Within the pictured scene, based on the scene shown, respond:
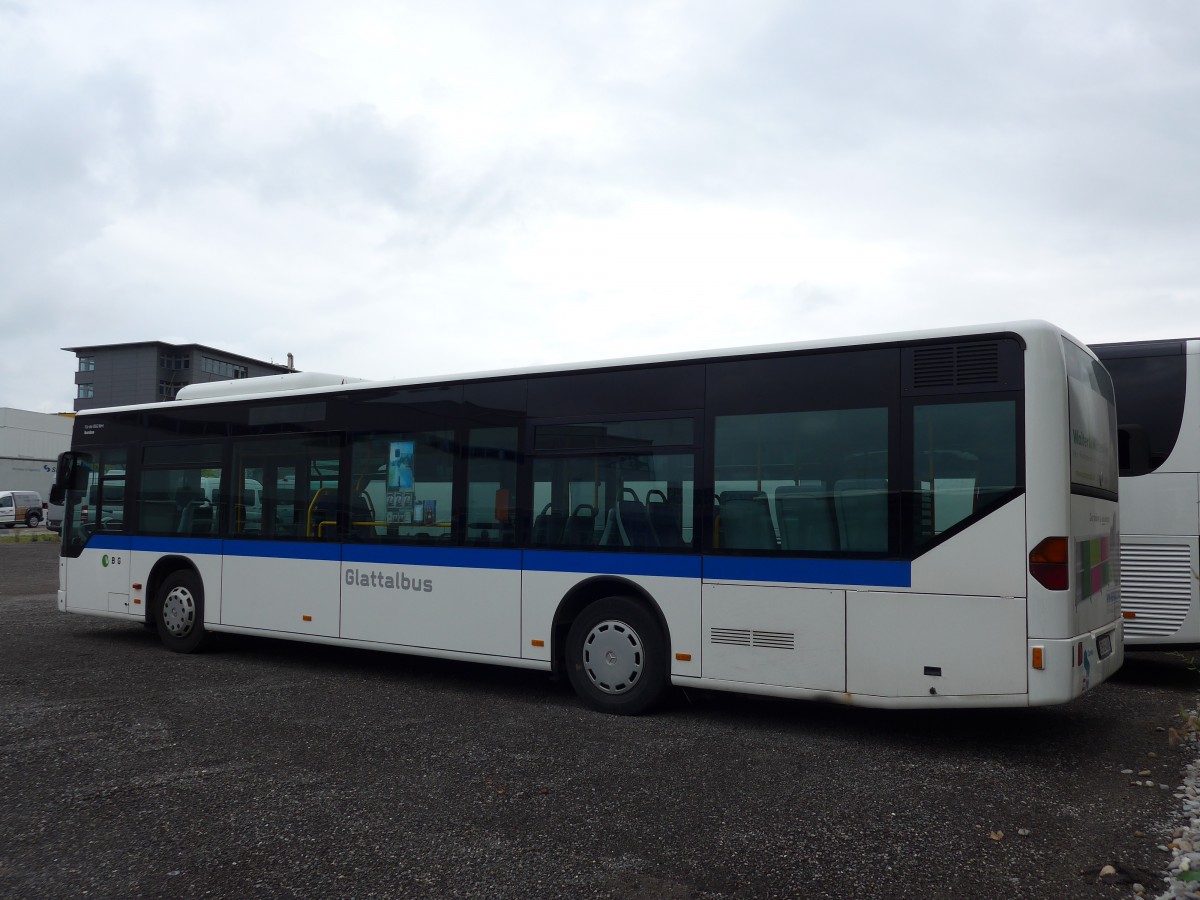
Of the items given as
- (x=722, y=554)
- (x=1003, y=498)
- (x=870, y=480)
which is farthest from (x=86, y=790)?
(x=1003, y=498)

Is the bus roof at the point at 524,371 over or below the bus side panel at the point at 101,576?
over

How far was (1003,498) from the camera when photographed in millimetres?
6008

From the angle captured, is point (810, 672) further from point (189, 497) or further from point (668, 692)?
point (189, 497)

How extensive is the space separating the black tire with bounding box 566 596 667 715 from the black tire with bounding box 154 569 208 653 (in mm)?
4949

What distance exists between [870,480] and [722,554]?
1.22m

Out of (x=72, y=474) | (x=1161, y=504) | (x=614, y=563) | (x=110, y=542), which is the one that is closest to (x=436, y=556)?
(x=614, y=563)

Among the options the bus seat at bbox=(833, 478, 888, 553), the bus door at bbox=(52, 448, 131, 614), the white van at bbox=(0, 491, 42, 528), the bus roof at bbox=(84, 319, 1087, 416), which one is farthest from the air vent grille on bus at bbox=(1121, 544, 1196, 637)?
the white van at bbox=(0, 491, 42, 528)

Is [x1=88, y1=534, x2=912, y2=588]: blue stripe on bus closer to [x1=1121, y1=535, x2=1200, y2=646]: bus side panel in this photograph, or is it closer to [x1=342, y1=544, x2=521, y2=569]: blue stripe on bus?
[x1=342, y1=544, x2=521, y2=569]: blue stripe on bus

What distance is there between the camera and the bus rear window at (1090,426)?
6.24 m

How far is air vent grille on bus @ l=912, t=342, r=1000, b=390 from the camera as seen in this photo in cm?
620

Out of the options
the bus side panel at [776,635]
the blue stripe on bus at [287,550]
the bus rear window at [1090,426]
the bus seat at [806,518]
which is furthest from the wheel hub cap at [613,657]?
the bus rear window at [1090,426]

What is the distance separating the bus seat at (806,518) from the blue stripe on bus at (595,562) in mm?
124

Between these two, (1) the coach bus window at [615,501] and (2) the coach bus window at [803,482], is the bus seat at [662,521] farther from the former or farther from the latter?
(2) the coach bus window at [803,482]

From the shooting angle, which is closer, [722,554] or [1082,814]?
[1082,814]
